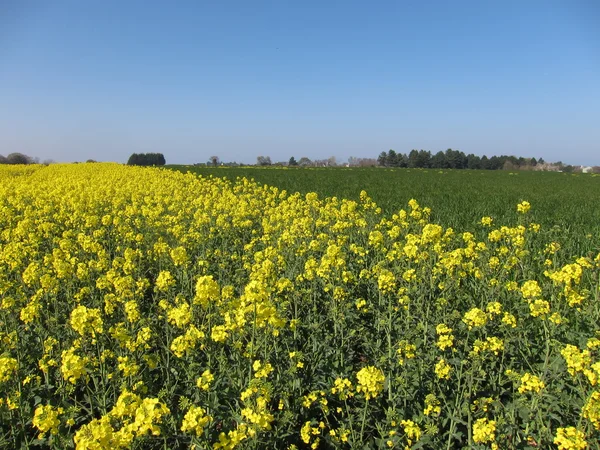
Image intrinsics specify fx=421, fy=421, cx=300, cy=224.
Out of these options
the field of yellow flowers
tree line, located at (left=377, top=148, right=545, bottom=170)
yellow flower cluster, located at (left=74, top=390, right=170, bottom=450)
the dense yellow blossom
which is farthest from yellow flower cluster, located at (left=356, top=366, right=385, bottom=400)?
tree line, located at (left=377, top=148, right=545, bottom=170)

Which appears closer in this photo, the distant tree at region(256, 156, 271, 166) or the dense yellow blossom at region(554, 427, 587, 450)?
the dense yellow blossom at region(554, 427, 587, 450)

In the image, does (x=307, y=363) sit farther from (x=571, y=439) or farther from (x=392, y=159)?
(x=392, y=159)

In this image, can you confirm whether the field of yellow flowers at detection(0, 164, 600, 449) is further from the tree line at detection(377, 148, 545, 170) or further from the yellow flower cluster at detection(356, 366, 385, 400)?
the tree line at detection(377, 148, 545, 170)

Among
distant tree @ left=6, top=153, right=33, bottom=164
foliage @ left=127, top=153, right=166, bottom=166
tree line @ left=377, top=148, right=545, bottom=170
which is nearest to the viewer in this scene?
distant tree @ left=6, top=153, right=33, bottom=164

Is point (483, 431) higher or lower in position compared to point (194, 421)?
lower

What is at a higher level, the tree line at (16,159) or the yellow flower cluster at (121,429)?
the tree line at (16,159)

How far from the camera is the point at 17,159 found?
2579 inches

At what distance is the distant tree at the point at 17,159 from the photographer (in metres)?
64.9

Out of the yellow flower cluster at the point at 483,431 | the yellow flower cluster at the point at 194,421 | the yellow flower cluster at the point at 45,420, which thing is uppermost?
the yellow flower cluster at the point at 194,421

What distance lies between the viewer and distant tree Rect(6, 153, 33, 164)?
64938 millimetres

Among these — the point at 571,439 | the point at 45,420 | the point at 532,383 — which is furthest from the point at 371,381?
the point at 45,420

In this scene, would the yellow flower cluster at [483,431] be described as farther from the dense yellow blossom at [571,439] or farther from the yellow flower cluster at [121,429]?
the yellow flower cluster at [121,429]

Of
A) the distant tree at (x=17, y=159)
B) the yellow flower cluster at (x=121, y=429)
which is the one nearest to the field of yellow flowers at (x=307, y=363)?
the yellow flower cluster at (x=121, y=429)

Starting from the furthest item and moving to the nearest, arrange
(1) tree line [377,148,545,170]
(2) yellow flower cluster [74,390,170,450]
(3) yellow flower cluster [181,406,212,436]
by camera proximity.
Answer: (1) tree line [377,148,545,170]
(3) yellow flower cluster [181,406,212,436]
(2) yellow flower cluster [74,390,170,450]
